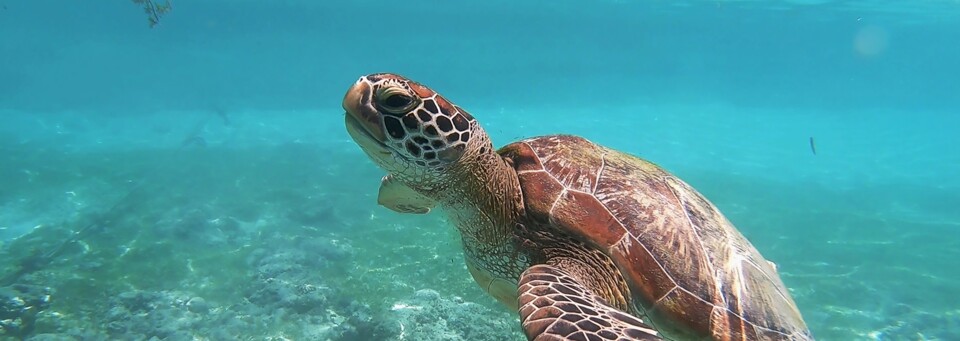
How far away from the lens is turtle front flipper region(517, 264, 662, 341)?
6.30 ft

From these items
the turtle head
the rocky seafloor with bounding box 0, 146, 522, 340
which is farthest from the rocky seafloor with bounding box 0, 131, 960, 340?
the turtle head

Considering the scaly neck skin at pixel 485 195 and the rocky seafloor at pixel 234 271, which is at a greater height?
the scaly neck skin at pixel 485 195

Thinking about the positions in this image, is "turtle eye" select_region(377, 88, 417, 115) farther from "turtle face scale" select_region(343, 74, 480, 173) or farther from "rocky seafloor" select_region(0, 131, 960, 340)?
"rocky seafloor" select_region(0, 131, 960, 340)

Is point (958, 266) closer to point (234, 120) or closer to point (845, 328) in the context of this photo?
point (845, 328)

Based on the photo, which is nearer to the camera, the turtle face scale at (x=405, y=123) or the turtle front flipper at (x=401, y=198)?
the turtle face scale at (x=405, y=123)

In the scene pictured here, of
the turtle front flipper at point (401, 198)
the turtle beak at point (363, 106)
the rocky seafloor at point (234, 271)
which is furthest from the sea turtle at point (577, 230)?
the rocky seafloor at point (234, 271)

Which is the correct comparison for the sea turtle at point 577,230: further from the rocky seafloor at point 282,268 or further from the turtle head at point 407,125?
the rocky seafloor at point 282,268

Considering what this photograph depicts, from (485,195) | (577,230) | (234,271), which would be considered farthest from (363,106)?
(234,271)

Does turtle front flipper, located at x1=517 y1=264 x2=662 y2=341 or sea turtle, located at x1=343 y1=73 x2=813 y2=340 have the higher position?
sea turtle, located at x1=343 y1=73 x2=813 y2=340

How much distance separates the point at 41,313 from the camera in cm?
629

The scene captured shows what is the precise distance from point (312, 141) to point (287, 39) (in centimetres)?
4809

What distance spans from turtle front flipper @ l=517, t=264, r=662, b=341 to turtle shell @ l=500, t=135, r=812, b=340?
1.15 ft

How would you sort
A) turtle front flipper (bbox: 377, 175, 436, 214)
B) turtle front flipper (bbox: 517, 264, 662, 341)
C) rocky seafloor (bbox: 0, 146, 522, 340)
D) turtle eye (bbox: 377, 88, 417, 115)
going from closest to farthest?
turtle front flipper (bbox: 517, 264, 662, 341), turtle eye (bbox: 377, 88, 417, 115), turtle front flipper (bbox: 377, 175, 436, 214), rocky seafloor (bbox: 0, 146, 522, 340)

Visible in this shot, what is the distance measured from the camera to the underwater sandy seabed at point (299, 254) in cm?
636
